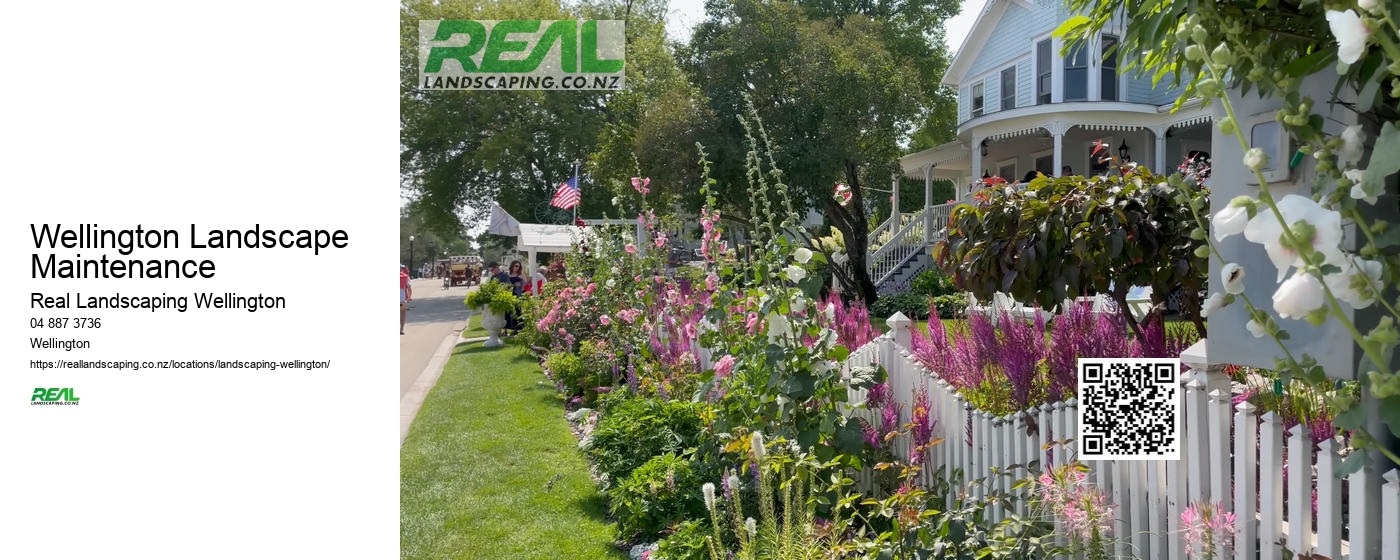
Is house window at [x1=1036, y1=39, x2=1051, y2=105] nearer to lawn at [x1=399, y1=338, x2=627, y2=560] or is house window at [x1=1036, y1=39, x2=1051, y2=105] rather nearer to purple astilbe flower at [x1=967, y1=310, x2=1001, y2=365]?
lawn at [x1=399, y1=338, x2=627, y2=560]

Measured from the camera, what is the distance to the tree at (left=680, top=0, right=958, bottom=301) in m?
15.3

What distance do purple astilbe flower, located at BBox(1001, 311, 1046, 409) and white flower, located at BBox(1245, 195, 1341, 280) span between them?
1850mm

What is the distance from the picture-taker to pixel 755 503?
3.55 meters

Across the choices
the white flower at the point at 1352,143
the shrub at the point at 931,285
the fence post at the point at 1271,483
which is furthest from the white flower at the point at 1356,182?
the shrub at the point at 931,285

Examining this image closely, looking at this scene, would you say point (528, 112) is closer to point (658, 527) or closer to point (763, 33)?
point (763, 33)

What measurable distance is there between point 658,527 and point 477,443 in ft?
9.40

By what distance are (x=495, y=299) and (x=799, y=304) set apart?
33.5 ft

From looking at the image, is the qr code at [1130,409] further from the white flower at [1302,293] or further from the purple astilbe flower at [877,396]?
the white flower at [1302,293]

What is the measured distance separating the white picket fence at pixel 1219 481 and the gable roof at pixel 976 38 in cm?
1672

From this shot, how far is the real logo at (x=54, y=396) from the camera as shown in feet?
13.0

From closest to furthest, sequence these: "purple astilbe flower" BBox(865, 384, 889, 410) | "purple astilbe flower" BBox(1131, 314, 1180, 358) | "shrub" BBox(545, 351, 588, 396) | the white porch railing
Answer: "purple astilbe flower" BBox(1131, 314, 1180, 358), "purple astilbe flower" BBox(865, 384, 889, 410), "shrub" BBox(545, 351, 588, 396), the white porch railing

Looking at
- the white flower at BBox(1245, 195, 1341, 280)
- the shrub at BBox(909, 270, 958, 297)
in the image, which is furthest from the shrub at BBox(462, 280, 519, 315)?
the white flower at BBox(1245, 195, 1341, 280)

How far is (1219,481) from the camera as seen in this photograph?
6.70 ft

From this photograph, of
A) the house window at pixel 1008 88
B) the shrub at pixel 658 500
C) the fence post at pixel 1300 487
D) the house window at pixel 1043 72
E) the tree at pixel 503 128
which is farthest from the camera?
the tree at pixel 503 128
